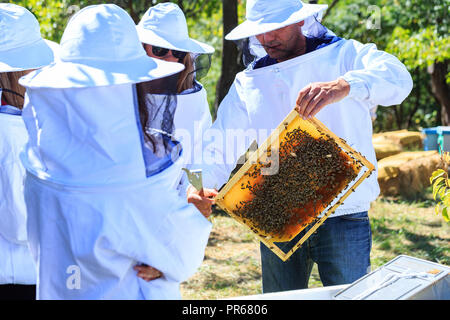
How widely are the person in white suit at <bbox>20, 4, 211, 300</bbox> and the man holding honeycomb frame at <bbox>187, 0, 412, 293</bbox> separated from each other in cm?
77

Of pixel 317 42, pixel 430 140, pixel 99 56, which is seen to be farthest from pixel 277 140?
pixel 430 140

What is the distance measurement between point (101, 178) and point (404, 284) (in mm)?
1104

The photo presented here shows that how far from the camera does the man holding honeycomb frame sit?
2.59 meters

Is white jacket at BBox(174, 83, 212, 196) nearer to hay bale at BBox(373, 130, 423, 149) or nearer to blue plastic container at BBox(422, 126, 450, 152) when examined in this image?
blue plastic container at BBox(422, 126, 450, 152)

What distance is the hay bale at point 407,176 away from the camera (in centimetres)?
743

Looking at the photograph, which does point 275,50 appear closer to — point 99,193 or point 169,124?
point 169,124

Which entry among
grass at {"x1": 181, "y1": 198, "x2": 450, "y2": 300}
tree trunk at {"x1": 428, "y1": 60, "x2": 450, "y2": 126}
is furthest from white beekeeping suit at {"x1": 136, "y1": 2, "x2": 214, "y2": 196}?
tree trunk at {"x1": 428, "y1": 60, "x2": 450, "y2": 126}

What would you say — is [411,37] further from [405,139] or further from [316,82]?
[316,82]

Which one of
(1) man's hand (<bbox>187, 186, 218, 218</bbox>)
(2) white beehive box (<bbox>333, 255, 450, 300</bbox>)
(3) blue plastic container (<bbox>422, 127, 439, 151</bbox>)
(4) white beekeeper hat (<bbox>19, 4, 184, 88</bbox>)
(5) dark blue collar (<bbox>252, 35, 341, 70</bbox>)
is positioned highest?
(4) white beekeeper hat (<bbox>19, 4, 184, 88</bbox>)

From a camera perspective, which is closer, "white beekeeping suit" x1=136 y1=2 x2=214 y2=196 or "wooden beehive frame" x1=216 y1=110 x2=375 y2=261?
"wooden beehive frame" x1=216 y1=110 x2=375 y2=261

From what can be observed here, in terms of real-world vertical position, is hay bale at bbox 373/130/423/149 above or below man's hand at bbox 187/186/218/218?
below

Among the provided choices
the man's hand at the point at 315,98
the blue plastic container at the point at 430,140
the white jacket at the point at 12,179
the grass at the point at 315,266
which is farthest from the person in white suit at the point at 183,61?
the blue plastic container at the point at 430,140

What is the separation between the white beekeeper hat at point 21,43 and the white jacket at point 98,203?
0.79 metres

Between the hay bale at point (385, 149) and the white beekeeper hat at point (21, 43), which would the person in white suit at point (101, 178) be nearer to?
the white beekeeper hat at point (21, 43)
